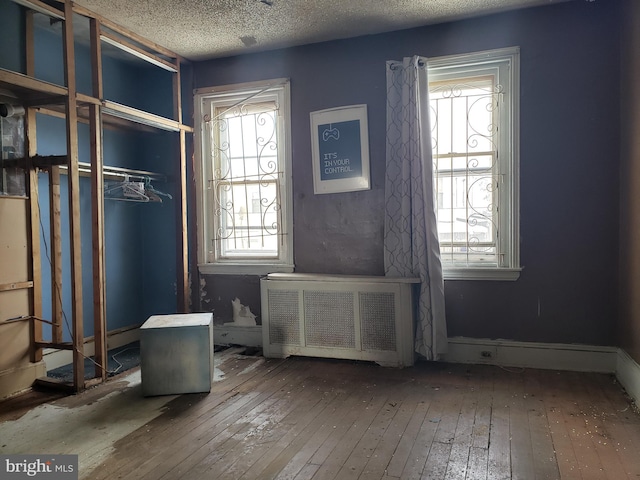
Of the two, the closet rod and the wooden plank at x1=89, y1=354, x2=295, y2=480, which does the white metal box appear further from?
the closet rod

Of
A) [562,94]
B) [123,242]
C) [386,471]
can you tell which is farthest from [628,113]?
[123,242]

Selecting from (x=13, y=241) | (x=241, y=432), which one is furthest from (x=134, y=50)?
(x=241, y=432)

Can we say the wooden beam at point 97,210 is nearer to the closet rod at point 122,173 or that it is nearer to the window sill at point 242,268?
the closet rod at point 122,173

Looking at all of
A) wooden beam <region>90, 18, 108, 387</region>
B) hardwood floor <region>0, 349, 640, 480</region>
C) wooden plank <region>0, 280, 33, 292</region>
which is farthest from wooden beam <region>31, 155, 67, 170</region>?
hardwood floor <region>0, 349, 640, 480</region>

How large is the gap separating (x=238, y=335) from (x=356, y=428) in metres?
2.08

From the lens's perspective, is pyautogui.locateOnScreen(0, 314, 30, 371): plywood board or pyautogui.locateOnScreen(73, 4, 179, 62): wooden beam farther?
pyautogui.locateOnScreen(73, 4, 179, 62): wooden beam

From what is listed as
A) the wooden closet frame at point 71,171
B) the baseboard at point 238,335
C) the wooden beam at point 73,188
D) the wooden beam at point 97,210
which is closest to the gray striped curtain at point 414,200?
the baseboard at point 238,335

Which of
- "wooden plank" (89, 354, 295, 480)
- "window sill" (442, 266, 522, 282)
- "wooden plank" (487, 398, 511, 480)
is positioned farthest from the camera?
"window sill" (442, 266, 522, 282)

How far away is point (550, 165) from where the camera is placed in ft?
11.5

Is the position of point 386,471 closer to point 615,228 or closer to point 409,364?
point 409,364

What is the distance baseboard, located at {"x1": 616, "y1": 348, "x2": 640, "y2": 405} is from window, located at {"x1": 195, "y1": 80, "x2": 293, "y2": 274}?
8.62 ft

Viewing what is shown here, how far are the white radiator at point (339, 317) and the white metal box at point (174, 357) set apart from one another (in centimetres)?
91

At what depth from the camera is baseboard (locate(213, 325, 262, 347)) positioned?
14.4 feet

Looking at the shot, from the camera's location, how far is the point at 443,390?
10.4ft
